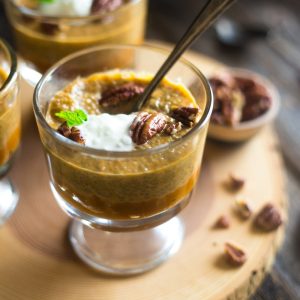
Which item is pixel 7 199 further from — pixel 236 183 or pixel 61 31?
pixel 236 183

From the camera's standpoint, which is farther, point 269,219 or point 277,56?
point 277,56

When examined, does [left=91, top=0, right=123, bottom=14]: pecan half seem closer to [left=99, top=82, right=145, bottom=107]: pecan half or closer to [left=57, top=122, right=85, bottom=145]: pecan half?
[left=99, top=82, right=145, bottom=107]: pecan half

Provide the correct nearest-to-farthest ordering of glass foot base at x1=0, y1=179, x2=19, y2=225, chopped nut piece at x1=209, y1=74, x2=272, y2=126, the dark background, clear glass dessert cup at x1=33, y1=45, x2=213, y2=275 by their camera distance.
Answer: clear glass dessert cup at x1=33, y1=45, x2=213, y2=275 → glass foot base at x1=0, y1=179, x2=19, y2=225 → the dark background → chopped nut piece at x1=209, y1=74, x2=272, y2=126

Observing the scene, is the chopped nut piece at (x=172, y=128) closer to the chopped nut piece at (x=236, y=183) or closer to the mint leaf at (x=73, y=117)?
the mint leaf at (x=73, y=117)

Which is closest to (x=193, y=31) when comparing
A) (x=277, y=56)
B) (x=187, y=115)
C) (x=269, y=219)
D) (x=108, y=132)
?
(x=187, y=115)

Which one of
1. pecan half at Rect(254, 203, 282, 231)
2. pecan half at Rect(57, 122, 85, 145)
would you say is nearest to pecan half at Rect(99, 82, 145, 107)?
pecan half at Rect(57, 122, 85, 145)
